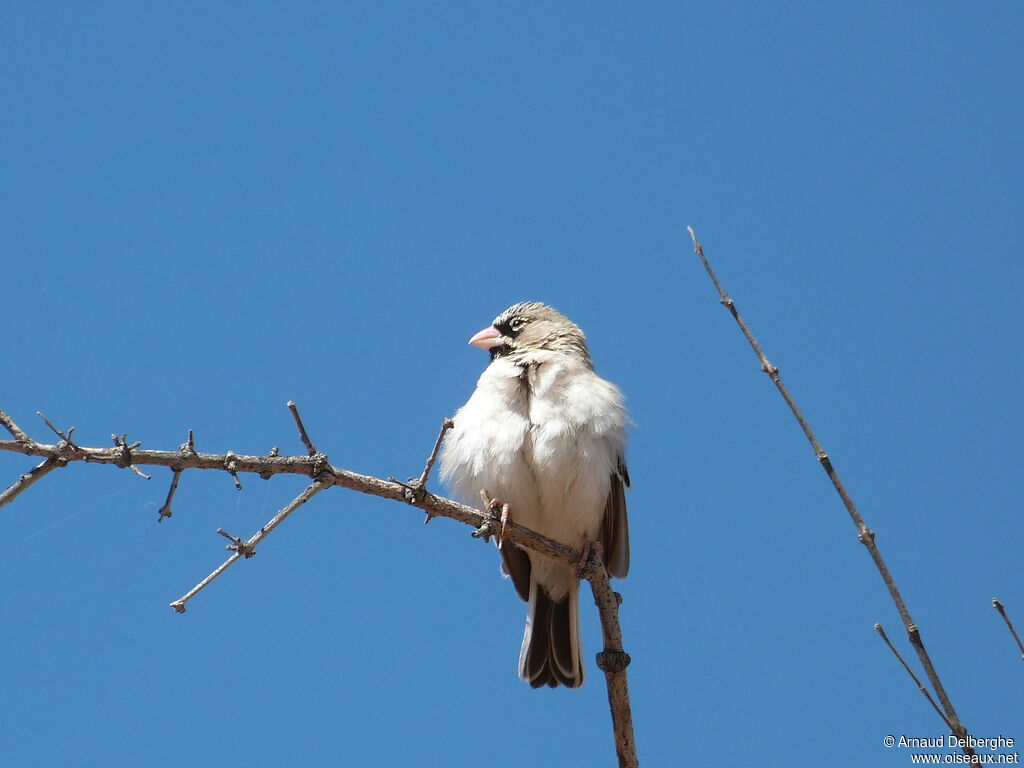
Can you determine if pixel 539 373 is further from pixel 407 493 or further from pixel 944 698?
pixel 944 698

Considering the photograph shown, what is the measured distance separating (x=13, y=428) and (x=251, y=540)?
0.71m

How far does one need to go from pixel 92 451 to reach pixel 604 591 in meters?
2.29

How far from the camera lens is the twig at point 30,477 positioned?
2.74 metres

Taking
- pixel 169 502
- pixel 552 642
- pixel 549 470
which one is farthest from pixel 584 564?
pixel 169 502

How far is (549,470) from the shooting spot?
5227mm

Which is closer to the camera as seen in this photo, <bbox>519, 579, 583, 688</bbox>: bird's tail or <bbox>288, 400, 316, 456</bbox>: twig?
<bbox>288, 400, 316, 456</bbox>: twig

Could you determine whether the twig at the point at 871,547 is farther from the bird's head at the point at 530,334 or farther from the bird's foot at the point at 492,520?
the bird's head at the point at 530,334

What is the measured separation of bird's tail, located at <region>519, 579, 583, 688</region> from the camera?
544 cm

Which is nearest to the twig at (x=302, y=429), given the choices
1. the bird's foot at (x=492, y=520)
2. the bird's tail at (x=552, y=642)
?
the bird's foot at (x=492, y=520)

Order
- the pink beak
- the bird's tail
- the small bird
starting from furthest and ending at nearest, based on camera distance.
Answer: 1. the pink beak
2. the bird's tail
3. the small bird

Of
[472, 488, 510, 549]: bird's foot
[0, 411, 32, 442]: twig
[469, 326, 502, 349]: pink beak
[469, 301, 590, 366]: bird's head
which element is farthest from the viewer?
[469, 326, 502, 349]: pink beak

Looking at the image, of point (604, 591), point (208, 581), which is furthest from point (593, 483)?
point (208, 581)

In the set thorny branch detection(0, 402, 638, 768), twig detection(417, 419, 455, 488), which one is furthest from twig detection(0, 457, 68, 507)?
twig detection(417, 419, 455, 488)

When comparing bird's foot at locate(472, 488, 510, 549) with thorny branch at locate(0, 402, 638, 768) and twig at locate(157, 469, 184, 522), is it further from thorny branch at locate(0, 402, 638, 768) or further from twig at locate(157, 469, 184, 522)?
twig at locate(157, 469, 184, 522)
